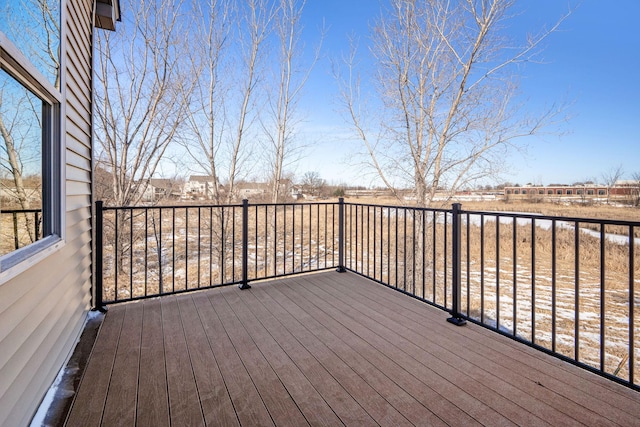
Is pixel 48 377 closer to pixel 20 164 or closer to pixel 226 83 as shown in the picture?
pixel 20 164

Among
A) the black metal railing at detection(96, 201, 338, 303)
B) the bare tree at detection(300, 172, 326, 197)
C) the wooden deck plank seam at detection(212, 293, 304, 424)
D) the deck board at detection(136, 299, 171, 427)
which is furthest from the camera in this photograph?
the bare tree at detection(300, 172, 326, 197)

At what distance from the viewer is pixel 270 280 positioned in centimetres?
373

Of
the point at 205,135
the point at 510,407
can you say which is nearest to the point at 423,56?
the point at 205,135

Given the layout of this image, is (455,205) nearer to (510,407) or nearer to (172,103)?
(510,407)

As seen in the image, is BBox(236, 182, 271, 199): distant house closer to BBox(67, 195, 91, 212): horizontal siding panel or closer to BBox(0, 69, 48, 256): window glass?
BBox(67, 195, 91, 212): horizontal siding panel

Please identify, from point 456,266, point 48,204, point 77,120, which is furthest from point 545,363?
point 77,120

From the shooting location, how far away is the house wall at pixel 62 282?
46.9 inches

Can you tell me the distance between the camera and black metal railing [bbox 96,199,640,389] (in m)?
3.25

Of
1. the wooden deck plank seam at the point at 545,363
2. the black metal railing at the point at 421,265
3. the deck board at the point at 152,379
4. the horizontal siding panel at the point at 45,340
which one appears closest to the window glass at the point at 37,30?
the horizontal siding panel at the point at 45,340

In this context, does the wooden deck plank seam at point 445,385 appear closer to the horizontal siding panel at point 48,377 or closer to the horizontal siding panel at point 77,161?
the horizontal siding panel at point 48,377

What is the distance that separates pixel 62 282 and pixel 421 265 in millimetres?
6241

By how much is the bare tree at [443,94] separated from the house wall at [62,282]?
537 centimetres

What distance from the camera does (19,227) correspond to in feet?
4.48

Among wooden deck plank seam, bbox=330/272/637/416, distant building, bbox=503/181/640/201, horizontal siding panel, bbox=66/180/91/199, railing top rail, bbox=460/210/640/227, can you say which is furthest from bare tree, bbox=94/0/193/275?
distant building, bbox=503/181/640/201
